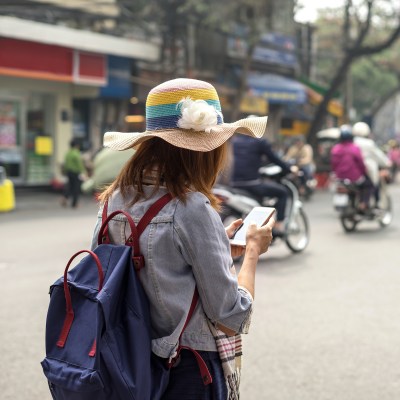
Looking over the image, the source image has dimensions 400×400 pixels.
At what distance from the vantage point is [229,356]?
89.8 inches

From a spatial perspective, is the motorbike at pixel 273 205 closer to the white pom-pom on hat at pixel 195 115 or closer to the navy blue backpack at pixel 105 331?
the white pom-pom on hat at pixel 195 115

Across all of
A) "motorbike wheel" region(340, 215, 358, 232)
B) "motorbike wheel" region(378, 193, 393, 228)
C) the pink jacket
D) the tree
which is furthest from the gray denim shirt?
the tree

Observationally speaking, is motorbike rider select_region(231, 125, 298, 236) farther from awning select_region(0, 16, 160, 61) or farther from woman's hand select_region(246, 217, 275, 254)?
awning select_region(0, 16, 160, 61)

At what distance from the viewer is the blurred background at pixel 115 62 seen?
1838 centimetres

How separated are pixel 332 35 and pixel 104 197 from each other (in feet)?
124

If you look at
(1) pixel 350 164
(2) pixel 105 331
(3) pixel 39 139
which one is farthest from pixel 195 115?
(3) pixel 39 139

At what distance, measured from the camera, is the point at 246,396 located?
4180 millimetres

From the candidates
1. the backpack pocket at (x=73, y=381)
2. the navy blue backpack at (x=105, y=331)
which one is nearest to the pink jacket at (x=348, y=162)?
the navy blue backpack at (x=105, y=331)

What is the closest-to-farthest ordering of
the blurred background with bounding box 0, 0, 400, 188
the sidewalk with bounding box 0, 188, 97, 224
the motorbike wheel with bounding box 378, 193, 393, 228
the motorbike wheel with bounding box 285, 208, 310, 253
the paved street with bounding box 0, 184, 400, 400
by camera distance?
the paved street with bounding box 0, 184, 400, 400
the motorbike wheel with bounding box 285, 208, 310, 253
the motorbike wheel with bounding box 378, 193, 393, 228
the sidewalk with bounding box 0, 188, 97, 224
the blurred background with bounding box 0, 0, 400, 188

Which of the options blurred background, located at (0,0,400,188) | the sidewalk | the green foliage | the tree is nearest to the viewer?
the sidewalk

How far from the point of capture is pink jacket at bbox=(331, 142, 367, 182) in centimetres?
1125

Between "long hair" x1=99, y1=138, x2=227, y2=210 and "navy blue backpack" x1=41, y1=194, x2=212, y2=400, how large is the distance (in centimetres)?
7

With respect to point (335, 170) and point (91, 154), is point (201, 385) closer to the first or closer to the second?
point (335, 170)

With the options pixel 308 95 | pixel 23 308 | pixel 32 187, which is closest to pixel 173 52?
pixel 32 187
